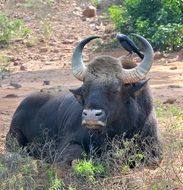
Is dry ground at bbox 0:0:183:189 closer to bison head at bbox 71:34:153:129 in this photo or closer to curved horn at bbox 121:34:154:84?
bison head at bbox 71:34:153:129

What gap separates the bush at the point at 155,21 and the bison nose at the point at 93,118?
8.80 m

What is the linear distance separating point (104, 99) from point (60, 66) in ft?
28.4

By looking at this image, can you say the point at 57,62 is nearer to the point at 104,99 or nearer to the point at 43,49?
the point at 43,49

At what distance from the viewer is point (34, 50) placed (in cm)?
1783

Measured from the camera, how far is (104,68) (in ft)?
25.3

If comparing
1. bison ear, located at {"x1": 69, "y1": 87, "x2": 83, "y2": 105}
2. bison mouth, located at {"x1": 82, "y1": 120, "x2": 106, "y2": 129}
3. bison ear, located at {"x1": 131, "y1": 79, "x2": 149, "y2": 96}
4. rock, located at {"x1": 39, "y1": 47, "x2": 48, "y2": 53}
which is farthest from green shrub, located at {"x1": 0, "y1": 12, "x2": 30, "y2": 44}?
bison mouth, located at {"x1": 82, "y1": 120, "x2": 106, "y2": 129}

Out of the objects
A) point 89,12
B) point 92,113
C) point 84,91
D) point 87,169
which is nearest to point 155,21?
point 89,12

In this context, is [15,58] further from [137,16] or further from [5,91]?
[5,91]

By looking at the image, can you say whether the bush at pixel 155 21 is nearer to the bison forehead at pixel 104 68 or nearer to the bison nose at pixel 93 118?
the bison forehead at pixel 104 68

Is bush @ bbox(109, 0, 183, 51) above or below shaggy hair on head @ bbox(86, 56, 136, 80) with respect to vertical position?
below

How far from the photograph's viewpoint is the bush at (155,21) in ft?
52.6

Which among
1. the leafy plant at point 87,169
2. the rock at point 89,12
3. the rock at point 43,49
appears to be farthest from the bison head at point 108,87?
the rock at point 89,12

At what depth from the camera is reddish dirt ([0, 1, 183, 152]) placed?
12.3 metres

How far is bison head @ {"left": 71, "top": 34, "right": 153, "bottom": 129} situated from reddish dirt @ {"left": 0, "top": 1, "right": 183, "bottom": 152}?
154 centimetres
